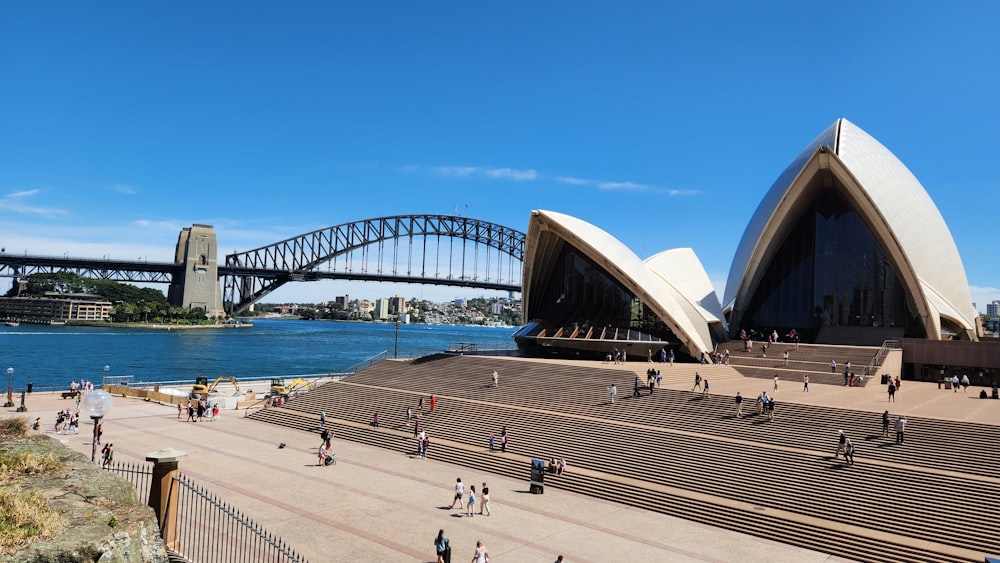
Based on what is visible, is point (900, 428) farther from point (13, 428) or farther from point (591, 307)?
point (591, 307)

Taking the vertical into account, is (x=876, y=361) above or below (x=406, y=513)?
above

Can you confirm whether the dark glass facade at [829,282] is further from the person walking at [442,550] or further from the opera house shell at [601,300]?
the person walking at [442,550]

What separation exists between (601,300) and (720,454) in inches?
622

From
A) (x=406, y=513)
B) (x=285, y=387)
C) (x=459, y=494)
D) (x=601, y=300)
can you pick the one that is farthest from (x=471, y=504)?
(x=601, y=300)

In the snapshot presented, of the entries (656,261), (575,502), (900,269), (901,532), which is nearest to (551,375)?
(575,502)

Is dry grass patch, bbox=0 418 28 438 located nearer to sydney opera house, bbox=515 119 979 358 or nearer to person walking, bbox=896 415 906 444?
person walking, bbox=896 415 906 444

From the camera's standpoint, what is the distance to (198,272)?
93938mm

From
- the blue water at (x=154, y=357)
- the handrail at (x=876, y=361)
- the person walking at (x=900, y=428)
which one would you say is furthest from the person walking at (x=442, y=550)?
the blue water at (x=154, y=357)

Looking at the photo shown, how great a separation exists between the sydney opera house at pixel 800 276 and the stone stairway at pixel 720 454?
5716mm

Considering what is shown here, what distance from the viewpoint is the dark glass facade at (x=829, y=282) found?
31.1 metres

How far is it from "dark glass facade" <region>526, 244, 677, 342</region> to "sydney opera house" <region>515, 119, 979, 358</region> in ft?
0.20

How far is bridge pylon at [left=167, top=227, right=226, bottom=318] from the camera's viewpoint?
302ft

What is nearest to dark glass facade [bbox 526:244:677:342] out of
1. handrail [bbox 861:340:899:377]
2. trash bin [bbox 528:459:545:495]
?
handrail [bbox 861:340:899:377]

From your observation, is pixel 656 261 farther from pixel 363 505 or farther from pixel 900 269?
pixel 363 505
